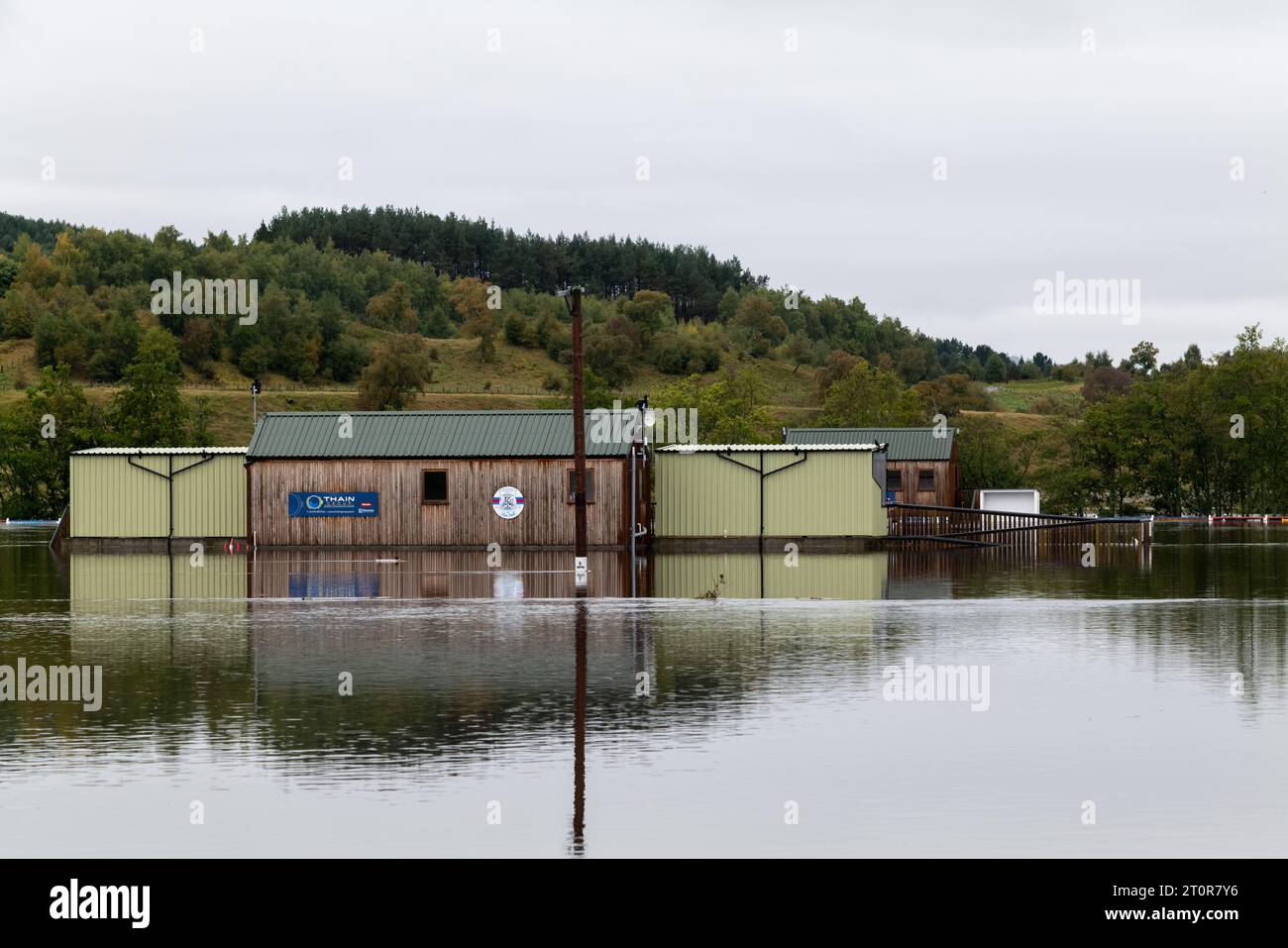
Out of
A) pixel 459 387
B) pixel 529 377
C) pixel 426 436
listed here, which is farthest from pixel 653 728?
pixel 529 377

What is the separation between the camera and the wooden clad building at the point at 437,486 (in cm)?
5984

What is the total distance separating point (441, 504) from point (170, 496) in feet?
35.5

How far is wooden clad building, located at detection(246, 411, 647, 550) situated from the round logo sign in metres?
0.04

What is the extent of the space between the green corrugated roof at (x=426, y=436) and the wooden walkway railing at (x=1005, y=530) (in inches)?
533

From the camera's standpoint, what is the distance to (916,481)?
260 feet

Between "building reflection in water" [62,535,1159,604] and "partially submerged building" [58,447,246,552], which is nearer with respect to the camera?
"building reflection in water" [62,535,1159,604]

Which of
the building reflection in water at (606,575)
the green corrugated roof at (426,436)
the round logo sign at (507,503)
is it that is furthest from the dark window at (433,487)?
the building reflection in water at (606,575)

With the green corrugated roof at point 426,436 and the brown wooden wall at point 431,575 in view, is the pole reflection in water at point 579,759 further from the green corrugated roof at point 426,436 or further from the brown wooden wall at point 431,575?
the green corrugated roof at point 426,436

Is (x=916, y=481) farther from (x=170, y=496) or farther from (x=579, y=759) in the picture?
(x=579, y=759)

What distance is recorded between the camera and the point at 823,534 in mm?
60125

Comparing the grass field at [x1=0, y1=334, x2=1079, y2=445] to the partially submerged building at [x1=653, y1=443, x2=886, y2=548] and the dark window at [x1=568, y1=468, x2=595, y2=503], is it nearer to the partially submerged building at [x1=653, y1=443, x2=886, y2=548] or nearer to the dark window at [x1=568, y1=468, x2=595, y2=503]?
the partially submerged building at [x1=653, y1=443, x2=886, y2=548]

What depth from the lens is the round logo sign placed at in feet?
197

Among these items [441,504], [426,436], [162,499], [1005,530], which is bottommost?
[1005,530]

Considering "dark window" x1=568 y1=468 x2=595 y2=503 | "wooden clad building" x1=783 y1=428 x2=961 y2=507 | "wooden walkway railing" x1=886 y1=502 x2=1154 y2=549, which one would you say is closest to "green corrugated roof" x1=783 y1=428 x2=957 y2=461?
"wooden clad building" x1=783 y1=428 x2=961 y2=507
